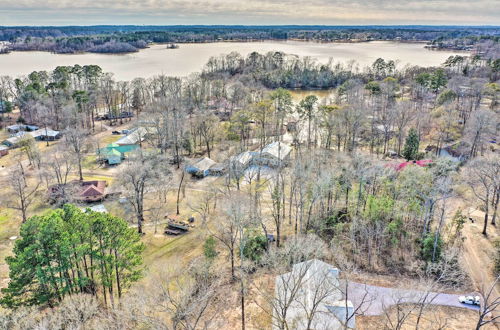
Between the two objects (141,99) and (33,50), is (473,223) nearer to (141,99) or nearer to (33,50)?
(141,99)

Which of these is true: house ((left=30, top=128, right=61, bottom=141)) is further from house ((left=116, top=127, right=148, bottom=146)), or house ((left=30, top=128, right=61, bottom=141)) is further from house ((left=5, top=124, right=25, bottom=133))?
house ((left=116, top=127, right=148, bottom=146))

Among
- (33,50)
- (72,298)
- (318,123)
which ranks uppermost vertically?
(33,50)

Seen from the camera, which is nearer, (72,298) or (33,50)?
(72,298)

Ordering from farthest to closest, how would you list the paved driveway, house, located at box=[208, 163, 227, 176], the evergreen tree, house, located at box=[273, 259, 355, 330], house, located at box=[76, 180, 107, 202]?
1. house, located at box=[208, 163, 227, 176]
2. the evergreen tree
3. house, located at box=[76, 180, 107, 202]
4. the paved driveway
5. house, located at box=[273, 259, 355, 330]

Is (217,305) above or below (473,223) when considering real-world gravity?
below

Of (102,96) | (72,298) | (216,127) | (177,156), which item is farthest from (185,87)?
(72,298)

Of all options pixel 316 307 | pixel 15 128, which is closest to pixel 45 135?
pixel 15 128

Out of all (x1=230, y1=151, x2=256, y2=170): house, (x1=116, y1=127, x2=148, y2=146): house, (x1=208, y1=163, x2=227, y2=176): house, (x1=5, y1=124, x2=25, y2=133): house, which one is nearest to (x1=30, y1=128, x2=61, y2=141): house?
(x1=5, y1=124, x2=25, y2=133): house

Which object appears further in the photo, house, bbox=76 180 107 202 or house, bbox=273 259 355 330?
house, bbox=76 180 107 202
